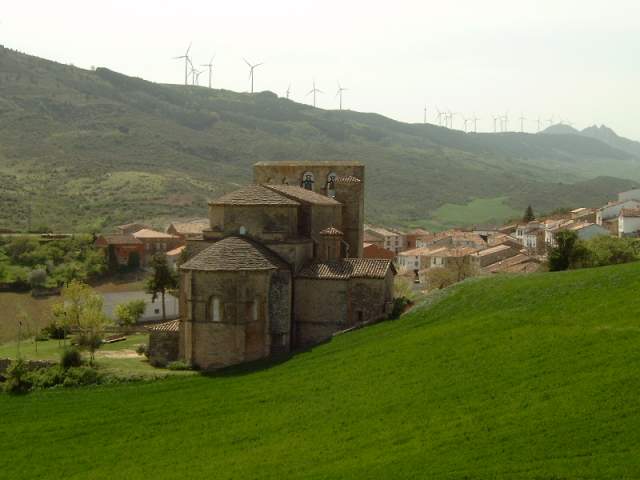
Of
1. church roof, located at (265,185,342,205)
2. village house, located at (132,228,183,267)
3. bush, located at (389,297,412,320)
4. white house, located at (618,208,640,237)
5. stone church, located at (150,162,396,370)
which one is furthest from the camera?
village house, located at (132,228,183,267)

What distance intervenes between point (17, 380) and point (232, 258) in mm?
9470

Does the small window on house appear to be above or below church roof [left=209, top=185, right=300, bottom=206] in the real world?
below

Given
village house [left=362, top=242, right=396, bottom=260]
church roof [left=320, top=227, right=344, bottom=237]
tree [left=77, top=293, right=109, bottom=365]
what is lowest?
tree [left=77, top=293, right=109, bottom=365]

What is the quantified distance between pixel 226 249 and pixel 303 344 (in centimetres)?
555

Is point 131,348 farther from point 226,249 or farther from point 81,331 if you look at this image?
point 226,249

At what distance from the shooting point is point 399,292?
169 ft

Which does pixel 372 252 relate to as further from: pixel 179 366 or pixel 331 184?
pixel 179 366

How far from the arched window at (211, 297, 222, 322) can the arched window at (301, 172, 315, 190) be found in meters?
14.9

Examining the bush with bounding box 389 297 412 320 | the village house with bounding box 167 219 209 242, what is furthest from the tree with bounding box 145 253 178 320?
the village house with bounding box 167 219 209 242

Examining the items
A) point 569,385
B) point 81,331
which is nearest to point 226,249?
point 81,331

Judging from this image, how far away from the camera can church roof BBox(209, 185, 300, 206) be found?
127 ft

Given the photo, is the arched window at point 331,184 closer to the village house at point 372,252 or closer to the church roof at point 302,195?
the church roof at point 302,195

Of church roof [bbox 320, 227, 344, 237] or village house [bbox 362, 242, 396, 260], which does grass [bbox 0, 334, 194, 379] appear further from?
village house [bbox 362, 242, 396, 260]

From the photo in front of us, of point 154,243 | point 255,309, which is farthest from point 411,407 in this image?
point 154,243
